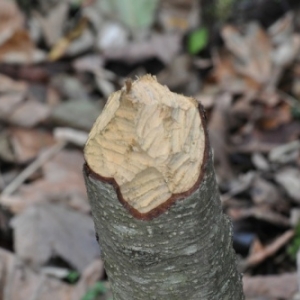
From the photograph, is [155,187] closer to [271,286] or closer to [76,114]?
[271,286]

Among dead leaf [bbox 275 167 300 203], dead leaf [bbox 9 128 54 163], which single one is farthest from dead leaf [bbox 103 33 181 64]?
dead leaf [bbox 275 167 300 203]

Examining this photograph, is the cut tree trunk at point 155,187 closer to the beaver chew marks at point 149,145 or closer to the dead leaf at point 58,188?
the beaver chew marks at point 149,145

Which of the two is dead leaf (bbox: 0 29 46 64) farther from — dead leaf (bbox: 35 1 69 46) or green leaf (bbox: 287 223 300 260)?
green leaf (bbox: 287 223 300 260)

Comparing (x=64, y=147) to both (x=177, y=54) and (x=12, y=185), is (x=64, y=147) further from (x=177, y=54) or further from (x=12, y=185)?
(x=177, y=54)

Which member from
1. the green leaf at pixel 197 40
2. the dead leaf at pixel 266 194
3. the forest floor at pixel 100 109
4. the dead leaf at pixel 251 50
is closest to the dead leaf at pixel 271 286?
the forest floor at pixel 100 109

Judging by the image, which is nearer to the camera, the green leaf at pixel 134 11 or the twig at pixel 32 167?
the twig at pixel 32 167

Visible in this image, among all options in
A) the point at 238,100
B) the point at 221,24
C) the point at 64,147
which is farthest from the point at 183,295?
the point at 221,24

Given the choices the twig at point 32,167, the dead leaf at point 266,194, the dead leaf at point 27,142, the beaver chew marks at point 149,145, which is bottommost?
the beaver chew marks at point 149,145
